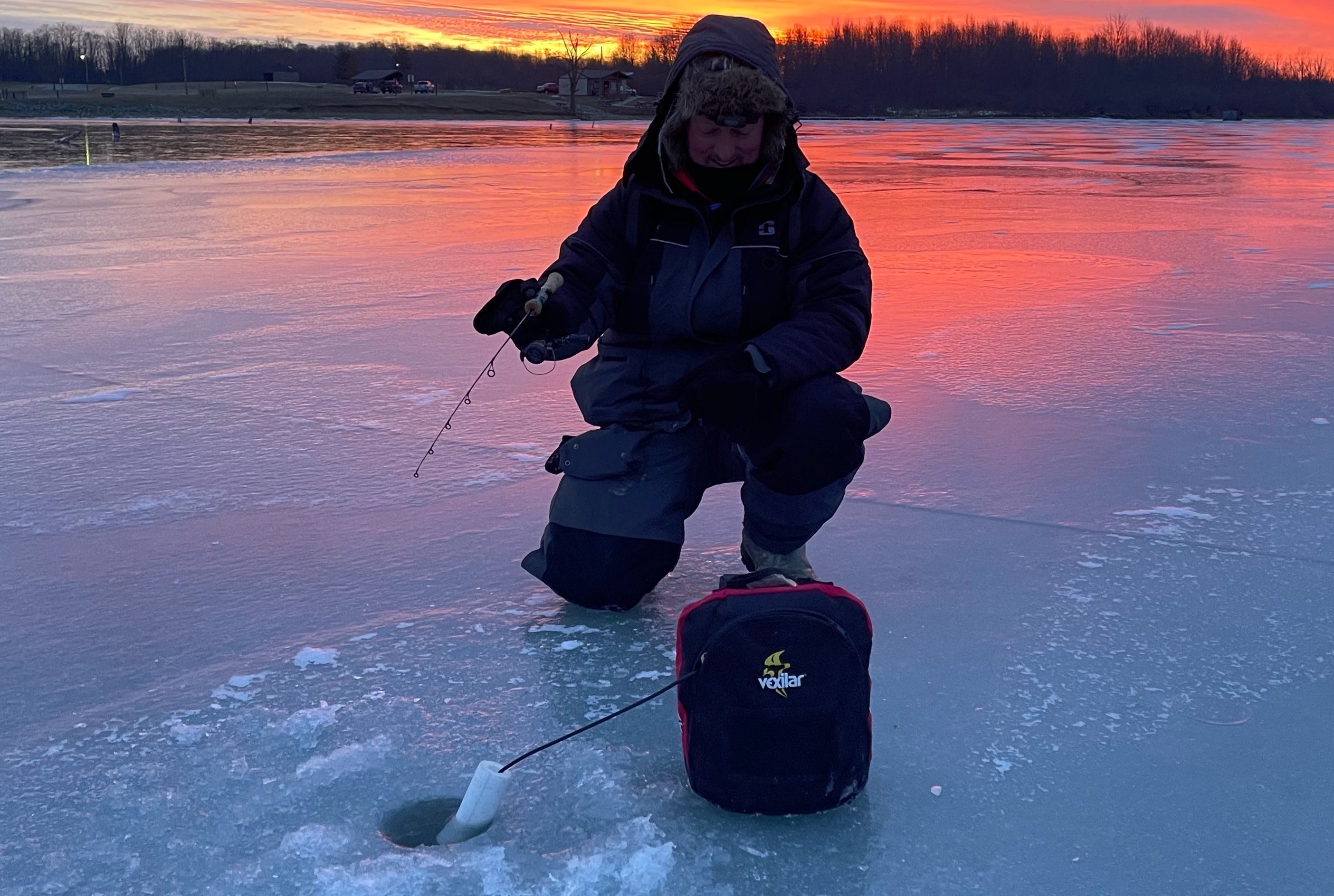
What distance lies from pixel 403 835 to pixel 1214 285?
227 inches

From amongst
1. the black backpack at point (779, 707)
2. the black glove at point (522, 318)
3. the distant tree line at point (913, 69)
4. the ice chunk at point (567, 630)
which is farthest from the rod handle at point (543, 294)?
the distant tree line at point (913, 69)

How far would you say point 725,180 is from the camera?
2.34 metres

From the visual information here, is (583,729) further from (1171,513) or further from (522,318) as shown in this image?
(1171,513)

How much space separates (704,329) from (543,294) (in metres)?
0.37

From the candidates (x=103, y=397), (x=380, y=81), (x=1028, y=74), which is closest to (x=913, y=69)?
(x=1028, y=74)

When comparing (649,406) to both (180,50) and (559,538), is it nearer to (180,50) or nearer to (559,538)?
(559,538)

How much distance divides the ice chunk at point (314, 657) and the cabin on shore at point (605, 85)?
8628 centimetres

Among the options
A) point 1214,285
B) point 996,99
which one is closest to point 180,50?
point 996,99

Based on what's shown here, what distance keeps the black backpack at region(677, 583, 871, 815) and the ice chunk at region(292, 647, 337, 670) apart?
2.45 feet

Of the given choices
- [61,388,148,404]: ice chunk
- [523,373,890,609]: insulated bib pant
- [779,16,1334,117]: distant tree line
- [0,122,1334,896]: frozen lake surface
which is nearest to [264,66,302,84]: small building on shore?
[779,16,1334,117]: distant tree line

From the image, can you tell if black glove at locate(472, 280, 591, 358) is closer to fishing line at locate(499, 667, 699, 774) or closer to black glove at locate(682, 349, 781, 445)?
black glove at locate(682, 349, 781, 445)

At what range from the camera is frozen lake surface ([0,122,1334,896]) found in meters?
1.62

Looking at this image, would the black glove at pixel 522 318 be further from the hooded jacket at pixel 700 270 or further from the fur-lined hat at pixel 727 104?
the fur-lined hat at pixel 727 104

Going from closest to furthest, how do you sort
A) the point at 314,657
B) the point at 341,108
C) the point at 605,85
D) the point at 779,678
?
the point at 779,678 → the point at 314,657 → the point at 341,108 → the point at 605,85
